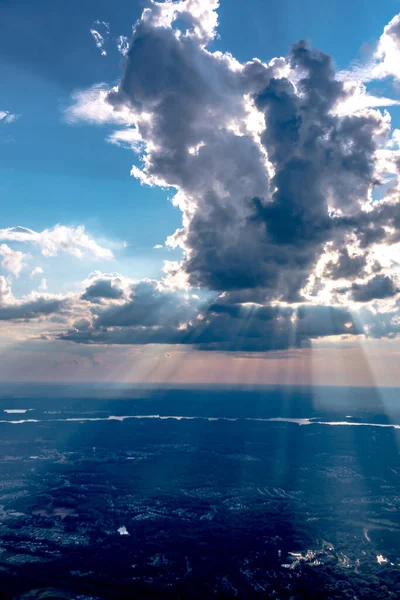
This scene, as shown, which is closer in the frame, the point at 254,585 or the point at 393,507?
the point at 254,585

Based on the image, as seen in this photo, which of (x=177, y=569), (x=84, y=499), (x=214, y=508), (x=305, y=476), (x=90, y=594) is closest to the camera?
(x=90, y=594)

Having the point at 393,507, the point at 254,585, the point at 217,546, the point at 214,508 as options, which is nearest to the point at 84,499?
the point at 214,508

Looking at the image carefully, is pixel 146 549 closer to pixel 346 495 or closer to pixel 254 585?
pixel 254 585

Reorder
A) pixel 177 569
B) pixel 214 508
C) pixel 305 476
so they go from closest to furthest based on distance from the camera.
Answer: pixel 177 569 < pixel 214 508 < pixel 305 476

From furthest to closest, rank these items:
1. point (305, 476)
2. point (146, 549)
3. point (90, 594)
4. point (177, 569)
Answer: point (305, 476)
point (146, 549)
point (177, 569)
point (90, 594)

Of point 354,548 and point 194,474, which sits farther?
point 194,474

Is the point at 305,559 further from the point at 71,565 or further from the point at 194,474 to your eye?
the point at 194,474

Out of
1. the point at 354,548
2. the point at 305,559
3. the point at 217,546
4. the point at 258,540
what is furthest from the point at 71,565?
the point at 354,548

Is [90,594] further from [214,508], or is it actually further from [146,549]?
[214,508]
